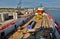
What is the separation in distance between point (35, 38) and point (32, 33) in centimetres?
191

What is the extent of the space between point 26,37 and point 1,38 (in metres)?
1.74

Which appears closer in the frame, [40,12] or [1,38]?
[1,38]

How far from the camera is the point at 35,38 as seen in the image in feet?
43.8

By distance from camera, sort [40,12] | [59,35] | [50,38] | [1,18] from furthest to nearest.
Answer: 1. [1,18]
2. [40,12]
3. [50,38]
4. [59,35]

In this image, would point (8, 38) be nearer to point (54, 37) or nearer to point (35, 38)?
point (35, 38)

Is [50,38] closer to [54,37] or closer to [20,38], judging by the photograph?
[54,37]

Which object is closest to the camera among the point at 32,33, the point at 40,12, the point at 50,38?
the point at 50,38

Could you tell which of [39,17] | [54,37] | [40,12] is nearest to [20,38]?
[54,37]

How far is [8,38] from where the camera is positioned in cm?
1373

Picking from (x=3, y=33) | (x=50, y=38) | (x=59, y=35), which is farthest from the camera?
(x=3, y=33)

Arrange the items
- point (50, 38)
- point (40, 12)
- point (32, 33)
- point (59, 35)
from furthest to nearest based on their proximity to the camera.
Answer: point (40, 12), point (32, 33), point (50, 38), point (59, 35)

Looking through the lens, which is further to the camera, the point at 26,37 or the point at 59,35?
the point at 26,37

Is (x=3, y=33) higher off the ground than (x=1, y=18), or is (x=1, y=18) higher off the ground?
(x=3, y=33)

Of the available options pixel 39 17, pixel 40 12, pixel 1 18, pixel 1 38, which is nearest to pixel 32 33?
pixel 1 38
